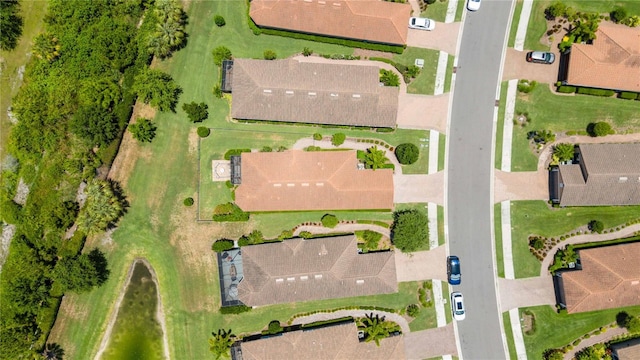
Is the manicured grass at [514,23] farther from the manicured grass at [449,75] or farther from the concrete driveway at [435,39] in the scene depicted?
the manicured grass at [449,75]

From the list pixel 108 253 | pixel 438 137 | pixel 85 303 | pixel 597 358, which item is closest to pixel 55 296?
pixel 85 303

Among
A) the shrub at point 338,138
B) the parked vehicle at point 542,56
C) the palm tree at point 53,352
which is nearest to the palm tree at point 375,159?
the shrub at point 338,138

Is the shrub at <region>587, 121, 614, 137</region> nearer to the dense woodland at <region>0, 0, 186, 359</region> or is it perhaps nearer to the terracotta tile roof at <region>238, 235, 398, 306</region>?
the terracotta tile roof at <region>238, 235, 398, 306</region>

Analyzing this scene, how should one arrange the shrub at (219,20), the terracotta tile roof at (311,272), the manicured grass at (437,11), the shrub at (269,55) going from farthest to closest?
the manicured grass at (437,11) → the shrub at (219,20) → the shrub at (269,55) → the terracotta tile roof at (311,272)

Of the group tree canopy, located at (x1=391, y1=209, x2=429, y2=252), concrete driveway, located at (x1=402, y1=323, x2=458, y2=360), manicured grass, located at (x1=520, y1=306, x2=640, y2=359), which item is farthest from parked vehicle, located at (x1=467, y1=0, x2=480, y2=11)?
concrete driveway, located at (x1=402, y1=323, x2=458, y2=360)

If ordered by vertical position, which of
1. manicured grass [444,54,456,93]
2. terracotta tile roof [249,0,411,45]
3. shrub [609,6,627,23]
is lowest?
manicured grass [444,54,456,93]

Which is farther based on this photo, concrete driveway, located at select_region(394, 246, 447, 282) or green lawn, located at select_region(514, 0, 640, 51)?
green lawn, located at select_region(514, 0, 640, 51)
